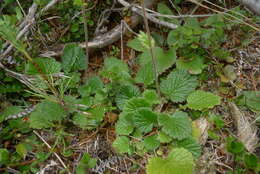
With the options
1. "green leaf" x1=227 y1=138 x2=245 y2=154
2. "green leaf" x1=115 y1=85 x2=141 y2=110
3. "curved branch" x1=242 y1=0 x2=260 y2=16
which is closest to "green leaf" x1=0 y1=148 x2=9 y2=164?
"green leaf" x1=115 y1=85 x2=141 y2=110

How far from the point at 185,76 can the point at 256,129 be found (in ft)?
1.54

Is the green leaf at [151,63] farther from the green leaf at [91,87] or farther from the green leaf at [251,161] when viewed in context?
the green leaf at [251,161]

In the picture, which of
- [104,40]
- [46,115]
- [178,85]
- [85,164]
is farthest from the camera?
[104,40]

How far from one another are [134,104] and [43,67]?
56cm

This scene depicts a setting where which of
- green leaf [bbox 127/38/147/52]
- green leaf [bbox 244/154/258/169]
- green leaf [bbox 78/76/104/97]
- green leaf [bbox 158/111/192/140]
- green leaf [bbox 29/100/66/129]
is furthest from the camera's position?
green leaf [bbox 127/38/147/52]

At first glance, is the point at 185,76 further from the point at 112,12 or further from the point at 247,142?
the point at 112,12

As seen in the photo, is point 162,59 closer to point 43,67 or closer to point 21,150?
point 43,67

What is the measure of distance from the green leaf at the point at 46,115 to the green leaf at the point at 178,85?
0.59 m

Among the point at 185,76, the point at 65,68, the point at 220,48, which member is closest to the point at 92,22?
the point at 65,68

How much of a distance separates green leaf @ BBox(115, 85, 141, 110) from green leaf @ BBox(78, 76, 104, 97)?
120 millimetres

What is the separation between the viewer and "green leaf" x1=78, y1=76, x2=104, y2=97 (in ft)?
Answer: 5.65

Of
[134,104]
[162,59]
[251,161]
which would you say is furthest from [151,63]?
[251,161]

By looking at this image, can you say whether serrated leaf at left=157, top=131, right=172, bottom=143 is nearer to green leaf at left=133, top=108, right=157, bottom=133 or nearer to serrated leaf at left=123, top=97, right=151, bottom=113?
green leaf at left=133, top=108, right=157, bottom=133

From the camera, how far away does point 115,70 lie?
5.57ft
